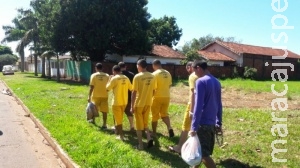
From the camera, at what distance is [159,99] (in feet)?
25.4

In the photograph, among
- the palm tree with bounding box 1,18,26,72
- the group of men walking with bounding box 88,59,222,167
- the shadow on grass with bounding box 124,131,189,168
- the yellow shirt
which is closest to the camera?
the group of men walking with bounding box 88,59,222,167

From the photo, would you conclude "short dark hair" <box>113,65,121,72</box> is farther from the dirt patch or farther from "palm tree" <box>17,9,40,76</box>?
"palm tree" <box>17,9,40,76</box>

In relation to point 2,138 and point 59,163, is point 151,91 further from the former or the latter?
point 2,138

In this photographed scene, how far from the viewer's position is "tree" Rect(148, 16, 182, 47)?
171 ft

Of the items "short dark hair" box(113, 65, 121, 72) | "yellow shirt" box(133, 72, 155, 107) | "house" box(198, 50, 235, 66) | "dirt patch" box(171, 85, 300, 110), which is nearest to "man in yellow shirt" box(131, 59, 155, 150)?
"yellow shirt" box(133, 72, 155, 107)

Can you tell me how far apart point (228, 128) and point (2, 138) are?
6.22 metres

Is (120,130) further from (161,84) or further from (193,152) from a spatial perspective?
(193,152)

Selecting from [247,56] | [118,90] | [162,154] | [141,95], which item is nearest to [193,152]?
[162,154]

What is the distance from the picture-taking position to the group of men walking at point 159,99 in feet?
16.2

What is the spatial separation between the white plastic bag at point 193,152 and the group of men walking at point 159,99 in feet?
0.38

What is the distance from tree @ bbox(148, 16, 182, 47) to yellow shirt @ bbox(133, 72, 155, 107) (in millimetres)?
44183

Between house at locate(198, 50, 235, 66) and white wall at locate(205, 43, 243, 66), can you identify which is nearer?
house at locate(198, 50, 235, 66)

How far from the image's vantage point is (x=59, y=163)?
6.93 metres

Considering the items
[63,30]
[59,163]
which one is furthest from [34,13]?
[59,163]
